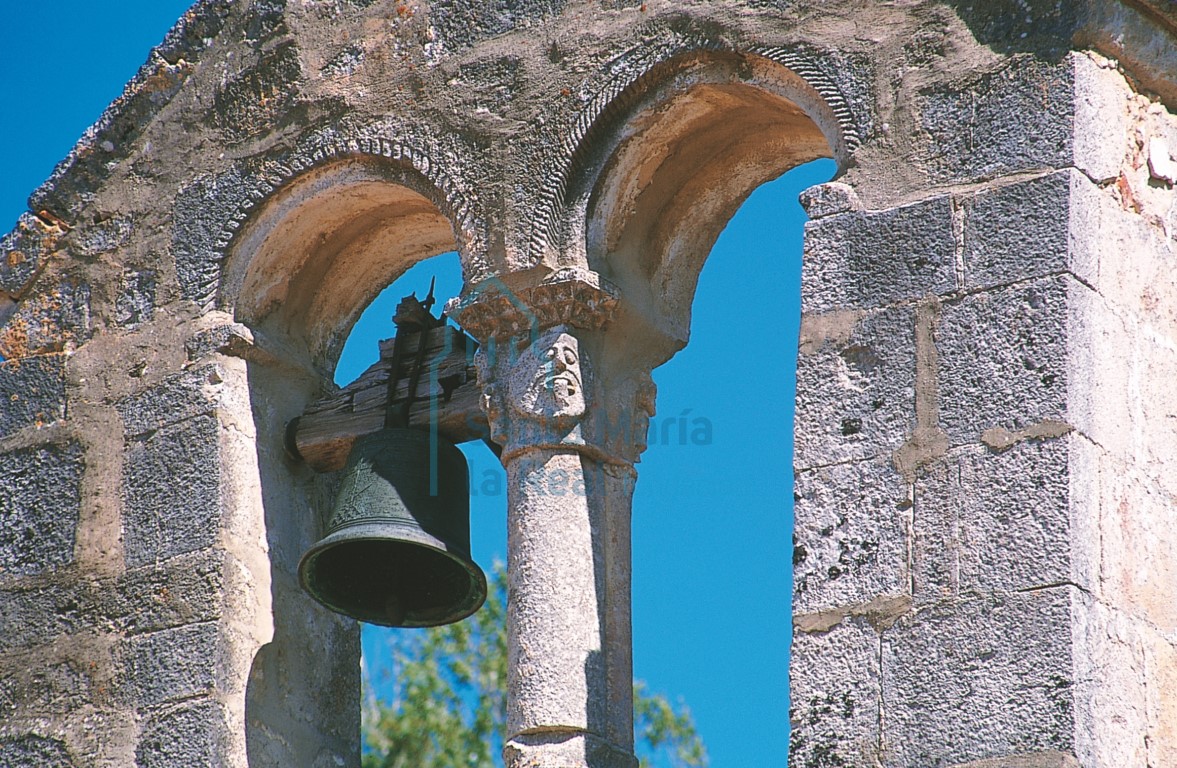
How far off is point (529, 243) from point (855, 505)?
1.20 m

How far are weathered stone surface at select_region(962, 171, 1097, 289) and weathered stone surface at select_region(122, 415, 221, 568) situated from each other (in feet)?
6.90

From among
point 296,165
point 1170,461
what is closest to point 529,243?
point 296,165

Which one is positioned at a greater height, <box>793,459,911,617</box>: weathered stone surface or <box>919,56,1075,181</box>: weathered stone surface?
<box>919,56,1075,181</box>: weathered stone surface

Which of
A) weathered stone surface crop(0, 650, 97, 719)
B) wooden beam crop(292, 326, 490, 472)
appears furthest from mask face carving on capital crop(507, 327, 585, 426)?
weathered stone surface crop(0, 650, 97, 719)

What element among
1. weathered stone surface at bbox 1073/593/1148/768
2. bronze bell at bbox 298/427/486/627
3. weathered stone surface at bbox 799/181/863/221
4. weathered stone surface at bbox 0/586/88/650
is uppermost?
weathered stone surface at bbox 799/181/863/221

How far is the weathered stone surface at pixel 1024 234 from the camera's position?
4.73 m

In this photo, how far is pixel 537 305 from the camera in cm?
551

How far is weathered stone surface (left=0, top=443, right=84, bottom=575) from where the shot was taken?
20.0 feet

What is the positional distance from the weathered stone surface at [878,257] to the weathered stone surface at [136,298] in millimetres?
2023

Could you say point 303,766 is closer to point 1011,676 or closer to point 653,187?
point 653,187

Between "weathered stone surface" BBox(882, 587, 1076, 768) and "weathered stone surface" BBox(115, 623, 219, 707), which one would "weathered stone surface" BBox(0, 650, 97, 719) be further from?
"weathered stone surface" BBox(882, 587, 1076, 768)

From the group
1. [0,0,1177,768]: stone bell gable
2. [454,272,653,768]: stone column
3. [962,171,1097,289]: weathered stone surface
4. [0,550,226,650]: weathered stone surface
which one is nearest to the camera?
[0,0,1177,768]: stone bell gable

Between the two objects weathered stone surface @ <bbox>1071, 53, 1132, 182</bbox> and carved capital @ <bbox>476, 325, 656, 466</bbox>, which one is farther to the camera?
carved capital @ <bbox>476, 325, 656, 466</bbox>

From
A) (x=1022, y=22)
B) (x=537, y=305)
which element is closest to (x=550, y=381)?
(x=537, y=305)
